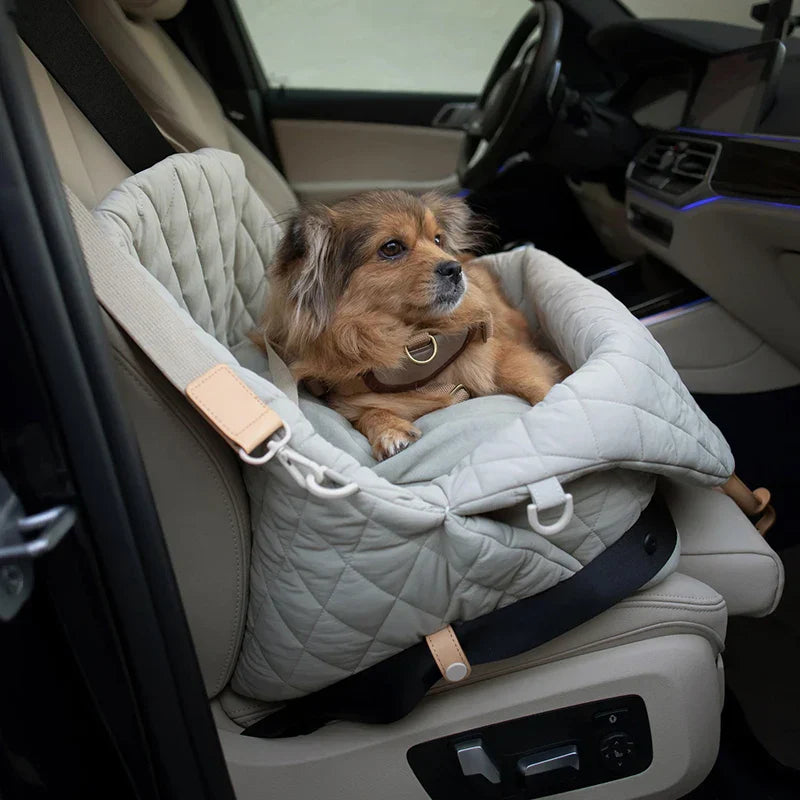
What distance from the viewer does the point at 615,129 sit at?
2.45 meters

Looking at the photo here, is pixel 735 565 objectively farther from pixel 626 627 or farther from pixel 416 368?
pixel 416 368

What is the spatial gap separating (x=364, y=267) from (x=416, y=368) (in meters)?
0.27

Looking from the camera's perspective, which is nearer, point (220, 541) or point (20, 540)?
point (20, 540)

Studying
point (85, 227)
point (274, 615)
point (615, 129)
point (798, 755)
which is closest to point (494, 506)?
A: point (274, 615)

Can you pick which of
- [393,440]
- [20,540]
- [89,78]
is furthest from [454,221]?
[20,540]

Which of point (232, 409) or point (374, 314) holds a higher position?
point (232, 409)

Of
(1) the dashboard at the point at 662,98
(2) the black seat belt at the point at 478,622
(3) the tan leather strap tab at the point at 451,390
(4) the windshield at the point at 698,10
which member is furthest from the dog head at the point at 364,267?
(4) the windshield at the point at 698,10

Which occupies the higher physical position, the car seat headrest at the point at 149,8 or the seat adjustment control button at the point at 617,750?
the car seat headrest at the point at 149,8

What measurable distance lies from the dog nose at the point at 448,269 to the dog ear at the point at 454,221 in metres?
0.33

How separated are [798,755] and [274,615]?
116 centimetres

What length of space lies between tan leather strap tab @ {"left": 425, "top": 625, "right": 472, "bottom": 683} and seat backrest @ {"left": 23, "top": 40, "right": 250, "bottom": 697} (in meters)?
0.33

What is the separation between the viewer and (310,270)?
1.74 metres

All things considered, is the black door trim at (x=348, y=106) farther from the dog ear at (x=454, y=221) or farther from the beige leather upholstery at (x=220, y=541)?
the beige leather upholstery at (x=220, y=541)

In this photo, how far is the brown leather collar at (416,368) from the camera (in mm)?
1729
